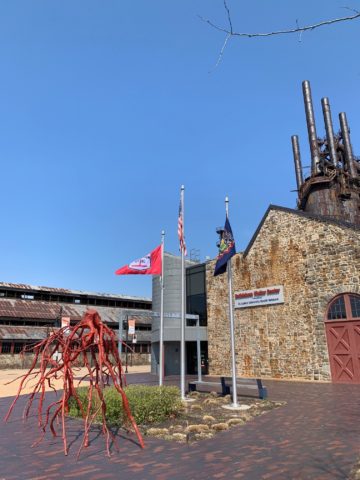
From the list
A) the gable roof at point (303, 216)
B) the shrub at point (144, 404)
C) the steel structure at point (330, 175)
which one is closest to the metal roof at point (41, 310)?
the gable roof at point (303, 216)

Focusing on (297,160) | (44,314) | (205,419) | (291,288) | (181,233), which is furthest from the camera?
(297,160)

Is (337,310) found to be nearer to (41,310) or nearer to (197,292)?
(197,292)

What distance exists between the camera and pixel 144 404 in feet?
26.5

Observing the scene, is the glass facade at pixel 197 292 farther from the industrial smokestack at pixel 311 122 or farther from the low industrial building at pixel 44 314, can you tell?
the industrial smokestack at pixel 311 122

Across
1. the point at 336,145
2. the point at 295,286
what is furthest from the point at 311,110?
the point at 295,286

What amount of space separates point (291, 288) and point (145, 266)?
31.1 ft

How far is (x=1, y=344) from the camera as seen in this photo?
34.6 metres

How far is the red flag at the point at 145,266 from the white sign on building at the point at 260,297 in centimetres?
906

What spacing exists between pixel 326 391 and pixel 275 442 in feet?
27.6

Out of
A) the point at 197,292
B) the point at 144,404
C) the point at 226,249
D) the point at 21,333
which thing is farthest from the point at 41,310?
the point at 144,404

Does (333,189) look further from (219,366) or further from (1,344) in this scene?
(1,344)

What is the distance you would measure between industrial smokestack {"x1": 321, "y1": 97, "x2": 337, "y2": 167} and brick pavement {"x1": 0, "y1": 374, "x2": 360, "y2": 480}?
1415 inches

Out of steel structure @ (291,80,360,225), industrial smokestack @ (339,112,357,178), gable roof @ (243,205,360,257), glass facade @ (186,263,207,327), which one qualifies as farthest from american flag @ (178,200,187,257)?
industrial smokestack @ (339,112,357,178)

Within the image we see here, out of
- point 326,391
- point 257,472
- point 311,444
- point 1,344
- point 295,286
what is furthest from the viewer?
point 1,344
